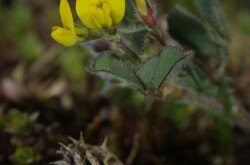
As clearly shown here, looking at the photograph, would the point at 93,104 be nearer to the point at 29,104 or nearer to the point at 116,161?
the point at 29,104

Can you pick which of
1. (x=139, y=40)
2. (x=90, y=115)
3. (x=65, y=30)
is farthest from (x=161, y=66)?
(x=90, y=115)

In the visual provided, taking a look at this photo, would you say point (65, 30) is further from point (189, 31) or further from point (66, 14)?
point (189, 31)

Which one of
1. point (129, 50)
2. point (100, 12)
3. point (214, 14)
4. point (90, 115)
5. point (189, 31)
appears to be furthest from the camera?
point (90, 115)

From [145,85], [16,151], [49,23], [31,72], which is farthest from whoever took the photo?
[49,23]

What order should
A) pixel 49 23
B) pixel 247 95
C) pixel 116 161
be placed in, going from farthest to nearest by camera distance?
pixel 49 23 < pixel 247 95 < pixel 116 161

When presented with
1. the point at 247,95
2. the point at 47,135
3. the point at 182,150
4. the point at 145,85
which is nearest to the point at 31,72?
the point at 47,135

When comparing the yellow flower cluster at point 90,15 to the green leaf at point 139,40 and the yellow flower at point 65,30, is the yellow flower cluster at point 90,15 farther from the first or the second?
the green leaf at point 139,40

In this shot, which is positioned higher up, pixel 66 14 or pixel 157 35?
pixel 66 14
